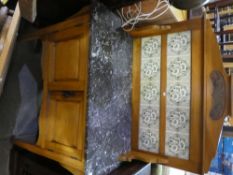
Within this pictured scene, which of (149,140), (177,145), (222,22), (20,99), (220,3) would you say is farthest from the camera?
(222,22)

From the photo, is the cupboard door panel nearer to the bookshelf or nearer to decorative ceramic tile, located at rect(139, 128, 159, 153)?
decorative ceramic tile, located at rect(139, 128, 159, 153)

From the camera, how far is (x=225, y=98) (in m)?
1.12

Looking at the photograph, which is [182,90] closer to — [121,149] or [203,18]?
[203,18]

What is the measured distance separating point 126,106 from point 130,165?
37 centimetres

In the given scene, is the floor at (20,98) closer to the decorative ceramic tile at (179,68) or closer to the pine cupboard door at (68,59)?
the pine cupboard door at (68,59)

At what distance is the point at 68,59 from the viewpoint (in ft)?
3.95

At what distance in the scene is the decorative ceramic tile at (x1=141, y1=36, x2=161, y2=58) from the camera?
4.04 ft

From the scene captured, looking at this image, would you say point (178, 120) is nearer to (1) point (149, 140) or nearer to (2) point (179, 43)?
(1) point (149, 140)

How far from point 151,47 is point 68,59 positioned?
520mm

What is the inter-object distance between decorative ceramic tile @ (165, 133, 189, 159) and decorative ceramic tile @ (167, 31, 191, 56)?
0.48 metres

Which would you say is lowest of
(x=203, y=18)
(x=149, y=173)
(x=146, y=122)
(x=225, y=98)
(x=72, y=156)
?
(x=149, y=173)

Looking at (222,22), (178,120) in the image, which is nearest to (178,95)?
(178,120)

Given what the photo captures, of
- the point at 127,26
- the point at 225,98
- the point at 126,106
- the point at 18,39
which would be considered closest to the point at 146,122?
the point at 126,106

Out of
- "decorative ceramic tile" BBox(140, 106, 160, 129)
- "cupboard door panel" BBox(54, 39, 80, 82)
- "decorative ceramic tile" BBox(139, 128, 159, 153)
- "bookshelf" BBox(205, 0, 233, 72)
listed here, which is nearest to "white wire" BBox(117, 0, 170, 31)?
"cupboard door panel" BBox(54, 39, 80, 82)
